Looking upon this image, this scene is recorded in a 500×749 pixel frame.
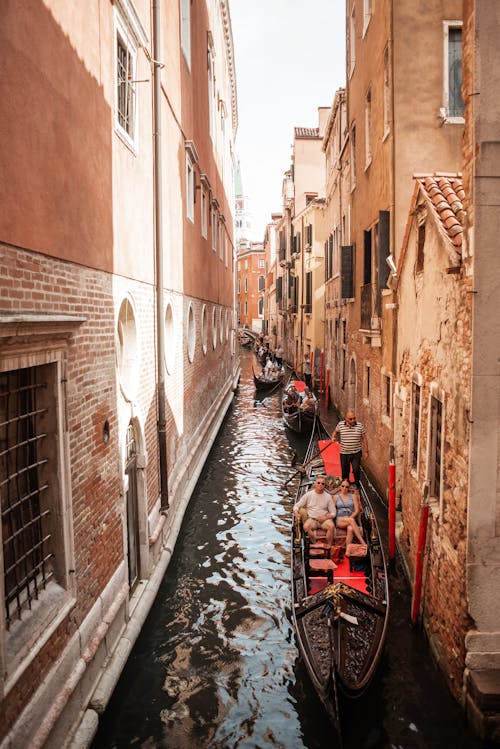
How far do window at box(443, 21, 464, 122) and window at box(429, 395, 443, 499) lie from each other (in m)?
5.63

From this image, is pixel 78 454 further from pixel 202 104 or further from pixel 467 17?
pixel 202 104

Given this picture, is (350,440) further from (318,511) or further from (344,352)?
(344,352)

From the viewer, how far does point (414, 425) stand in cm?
807

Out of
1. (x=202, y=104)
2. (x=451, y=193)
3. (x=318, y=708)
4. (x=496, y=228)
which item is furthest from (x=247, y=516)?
(x=202, y=104)

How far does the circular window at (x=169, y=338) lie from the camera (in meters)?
10.0

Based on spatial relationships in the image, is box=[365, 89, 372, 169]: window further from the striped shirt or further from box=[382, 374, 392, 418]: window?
the striped shirt

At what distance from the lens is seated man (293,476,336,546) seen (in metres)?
8.17

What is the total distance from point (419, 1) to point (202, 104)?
20.0ft

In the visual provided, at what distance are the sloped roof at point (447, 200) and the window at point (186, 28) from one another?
635 centimetres

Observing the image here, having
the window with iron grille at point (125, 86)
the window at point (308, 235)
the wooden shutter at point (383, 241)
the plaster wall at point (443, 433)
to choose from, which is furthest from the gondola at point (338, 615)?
the window at point (308, 235)

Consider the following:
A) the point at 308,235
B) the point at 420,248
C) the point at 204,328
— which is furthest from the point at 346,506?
the point at 308,235

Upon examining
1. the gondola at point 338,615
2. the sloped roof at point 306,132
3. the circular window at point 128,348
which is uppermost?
the sloped roof at point 306,132

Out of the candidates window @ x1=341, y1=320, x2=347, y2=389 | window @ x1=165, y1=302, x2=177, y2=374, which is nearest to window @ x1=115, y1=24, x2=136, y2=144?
window @ x1=165, y1=302, x2=177, y2=374

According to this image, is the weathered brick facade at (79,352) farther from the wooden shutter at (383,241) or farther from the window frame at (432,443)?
the wooden shutter at (383,241)
